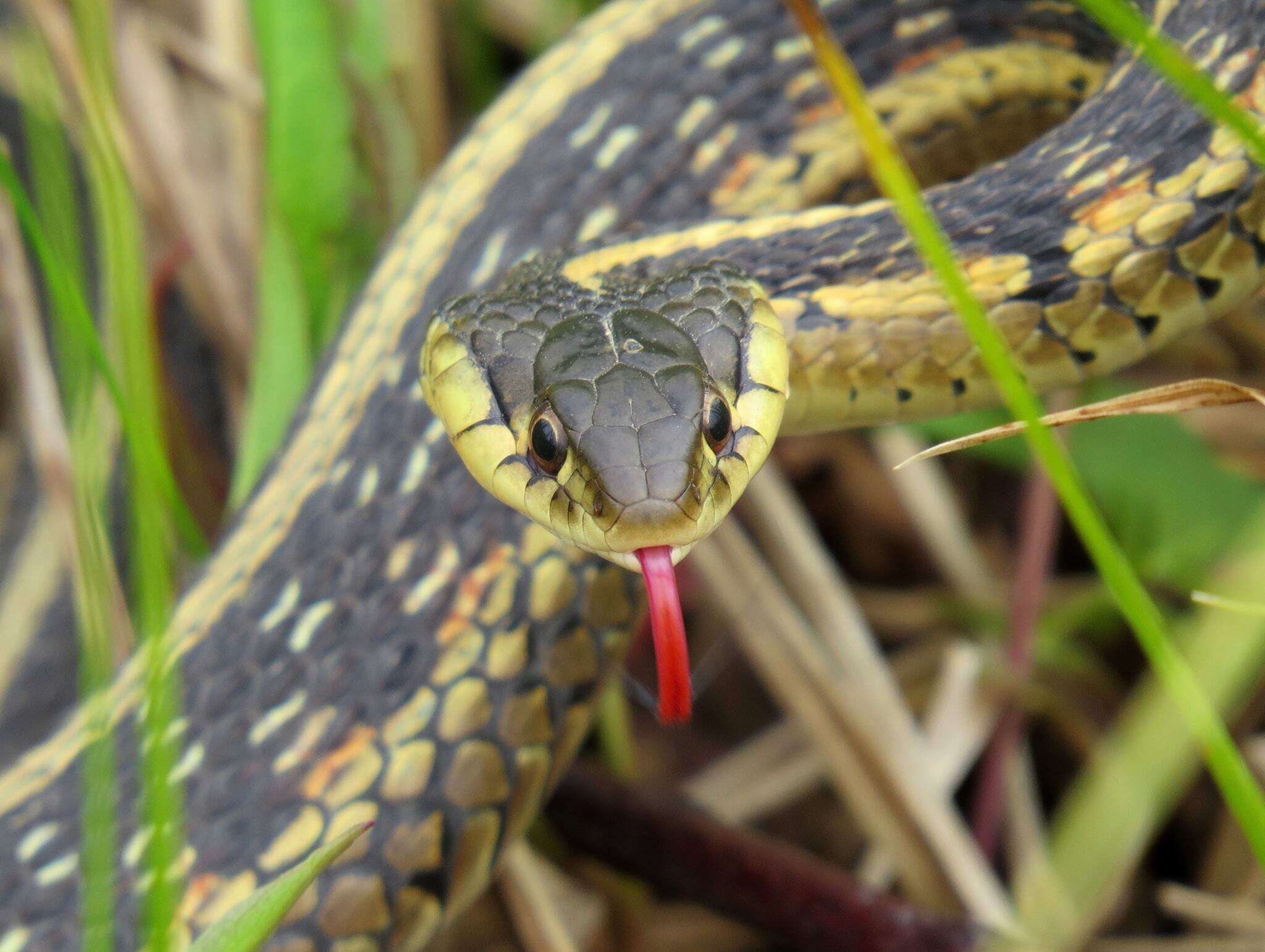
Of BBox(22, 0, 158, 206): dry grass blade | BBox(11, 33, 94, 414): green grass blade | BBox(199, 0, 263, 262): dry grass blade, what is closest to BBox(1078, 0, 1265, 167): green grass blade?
BBox(11, 33, 94, 414): green grass blade

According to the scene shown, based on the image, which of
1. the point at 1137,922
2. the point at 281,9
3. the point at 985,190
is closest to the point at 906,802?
the point at 1137,922

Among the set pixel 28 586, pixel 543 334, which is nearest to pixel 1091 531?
pixel 543 334

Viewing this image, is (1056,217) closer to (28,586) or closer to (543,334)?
(543,334)

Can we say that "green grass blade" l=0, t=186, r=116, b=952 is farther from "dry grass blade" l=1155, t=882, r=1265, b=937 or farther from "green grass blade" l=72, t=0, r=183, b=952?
"dry grass blade" l=1155, t=882, r=1265, b=937

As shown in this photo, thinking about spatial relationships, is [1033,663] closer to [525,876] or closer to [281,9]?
[525,876]

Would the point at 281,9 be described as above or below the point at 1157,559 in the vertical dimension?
above
